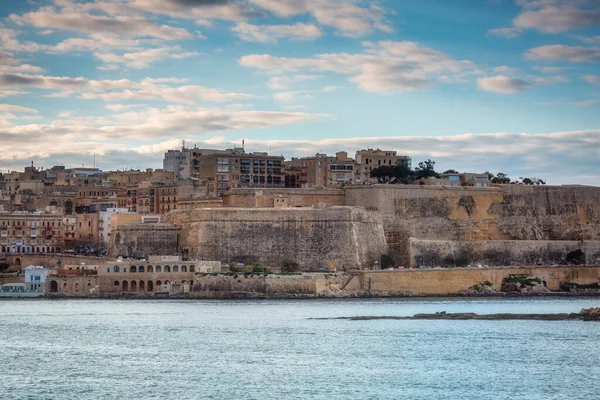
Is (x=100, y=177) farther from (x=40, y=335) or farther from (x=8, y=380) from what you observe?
(x=8, y=380)

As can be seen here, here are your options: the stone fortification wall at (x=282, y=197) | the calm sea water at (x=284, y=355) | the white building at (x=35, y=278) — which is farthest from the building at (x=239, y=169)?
the calm sea water at (x=284, y=355)

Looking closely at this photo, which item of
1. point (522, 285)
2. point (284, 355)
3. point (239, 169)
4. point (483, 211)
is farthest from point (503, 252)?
point (284, 355)

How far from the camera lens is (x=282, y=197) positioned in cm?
7069

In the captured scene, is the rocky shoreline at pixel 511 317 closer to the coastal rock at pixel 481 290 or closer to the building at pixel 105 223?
the coastal rock at pixel 481 290

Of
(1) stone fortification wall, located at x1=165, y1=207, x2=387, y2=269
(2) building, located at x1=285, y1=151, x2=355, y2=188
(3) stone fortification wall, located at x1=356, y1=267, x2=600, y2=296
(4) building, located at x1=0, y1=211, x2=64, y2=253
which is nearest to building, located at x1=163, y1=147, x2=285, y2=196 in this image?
(2) building, located at x1=285, y1=151, x2=355, y2=188

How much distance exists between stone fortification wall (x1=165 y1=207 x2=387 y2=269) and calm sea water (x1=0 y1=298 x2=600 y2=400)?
11.8 m

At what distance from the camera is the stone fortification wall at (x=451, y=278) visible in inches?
2315

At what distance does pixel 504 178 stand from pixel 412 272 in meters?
33.4

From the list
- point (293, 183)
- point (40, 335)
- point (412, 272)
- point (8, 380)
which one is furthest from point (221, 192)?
point (8, 380)

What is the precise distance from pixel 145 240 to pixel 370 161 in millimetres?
22705

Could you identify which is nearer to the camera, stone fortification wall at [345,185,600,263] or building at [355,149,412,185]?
stone fortification wall at [345,185,600,263]

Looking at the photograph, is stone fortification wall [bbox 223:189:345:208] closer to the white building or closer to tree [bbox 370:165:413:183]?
tree [bbox 370:165:413:183]

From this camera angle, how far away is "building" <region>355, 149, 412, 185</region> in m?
81.9

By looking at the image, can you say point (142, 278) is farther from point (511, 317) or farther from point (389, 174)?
point (389, 174)
